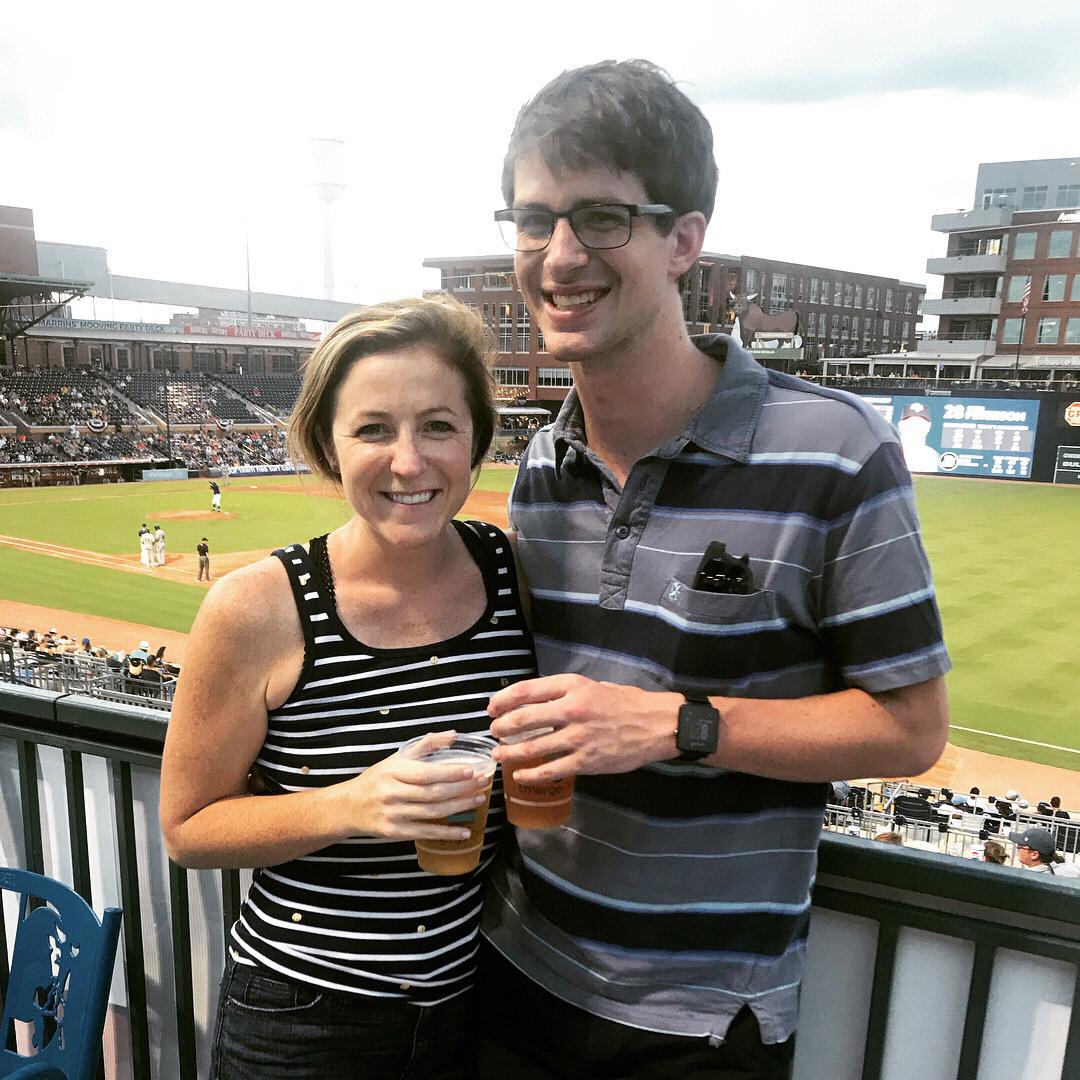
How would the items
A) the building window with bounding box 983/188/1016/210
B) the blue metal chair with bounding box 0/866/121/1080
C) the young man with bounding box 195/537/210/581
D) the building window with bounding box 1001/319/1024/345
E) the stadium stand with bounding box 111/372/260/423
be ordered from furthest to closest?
the building window with bounding box 983/188/1016/210 < the building window with bounding box 1001/319/1024/345 < the stadium stand with bounding box 111/372/260/423 < the young man with bounding box 195/537/210/581 < the blue metal chair with bounding box 0/866/121/1080

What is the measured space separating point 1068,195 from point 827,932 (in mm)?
70467

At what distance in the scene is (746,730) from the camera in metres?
1.45

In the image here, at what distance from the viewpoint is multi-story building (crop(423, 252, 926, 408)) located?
48781 mm

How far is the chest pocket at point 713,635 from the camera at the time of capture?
1.52 meters

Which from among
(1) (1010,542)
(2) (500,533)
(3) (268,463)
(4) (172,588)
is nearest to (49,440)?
(3) (268,463)

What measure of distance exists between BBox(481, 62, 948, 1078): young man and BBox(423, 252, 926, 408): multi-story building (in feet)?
133

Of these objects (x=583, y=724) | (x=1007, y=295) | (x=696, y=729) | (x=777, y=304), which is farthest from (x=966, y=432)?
(x=583, y=724)

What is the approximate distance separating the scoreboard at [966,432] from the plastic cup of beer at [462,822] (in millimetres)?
37275

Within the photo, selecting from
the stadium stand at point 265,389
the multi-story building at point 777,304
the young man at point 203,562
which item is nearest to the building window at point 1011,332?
the multi-story building at point 777,304

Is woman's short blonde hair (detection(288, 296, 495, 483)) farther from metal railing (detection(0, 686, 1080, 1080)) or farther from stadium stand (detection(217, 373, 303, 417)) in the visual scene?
stadium stand (detection(217, 373, 303, 417))

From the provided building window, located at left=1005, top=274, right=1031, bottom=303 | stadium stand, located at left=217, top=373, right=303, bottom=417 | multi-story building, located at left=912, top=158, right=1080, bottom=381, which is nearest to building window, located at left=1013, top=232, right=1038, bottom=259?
multi-story building, located at left=912, top=158, right=1080, bottom=381

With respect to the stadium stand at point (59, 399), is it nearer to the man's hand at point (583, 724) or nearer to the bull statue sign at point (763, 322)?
the bull statue sign at point (763, 322)

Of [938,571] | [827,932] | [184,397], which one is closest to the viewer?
[827,932]

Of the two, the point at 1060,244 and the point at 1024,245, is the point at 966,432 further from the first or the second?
the point at 1024,245
